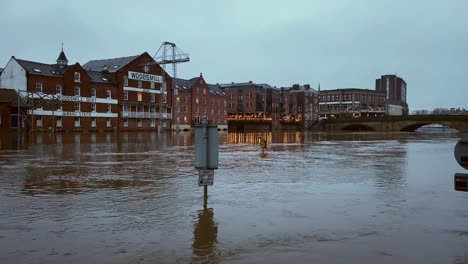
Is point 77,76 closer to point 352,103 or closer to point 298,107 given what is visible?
point 298,107

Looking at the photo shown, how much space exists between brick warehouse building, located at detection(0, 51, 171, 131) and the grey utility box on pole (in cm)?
5739

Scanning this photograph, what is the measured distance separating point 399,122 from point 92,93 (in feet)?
252

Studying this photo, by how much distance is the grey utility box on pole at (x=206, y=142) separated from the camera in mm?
9266

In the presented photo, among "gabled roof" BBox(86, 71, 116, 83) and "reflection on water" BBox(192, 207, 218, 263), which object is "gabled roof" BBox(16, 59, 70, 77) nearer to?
"gabled roof" BBox(86, 71, 116, 83)

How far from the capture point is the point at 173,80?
96.6 m

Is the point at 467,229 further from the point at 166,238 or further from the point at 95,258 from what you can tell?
the point at 95,258

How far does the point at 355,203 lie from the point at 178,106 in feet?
286

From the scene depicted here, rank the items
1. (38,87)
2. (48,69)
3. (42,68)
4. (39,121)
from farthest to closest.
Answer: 1. (48,69)
2. (42,68)
3. (38,87)
4. (39,121)

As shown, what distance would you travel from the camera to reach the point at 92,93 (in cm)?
7538

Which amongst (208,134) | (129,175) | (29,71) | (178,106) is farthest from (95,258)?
(178,106)

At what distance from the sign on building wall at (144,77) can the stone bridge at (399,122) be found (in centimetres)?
5873

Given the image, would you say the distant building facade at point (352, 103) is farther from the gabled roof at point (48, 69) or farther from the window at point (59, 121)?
the window at point (59, 121)

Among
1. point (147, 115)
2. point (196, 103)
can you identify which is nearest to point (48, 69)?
point (147, 115)

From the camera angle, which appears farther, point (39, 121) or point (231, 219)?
point (39, 121)
